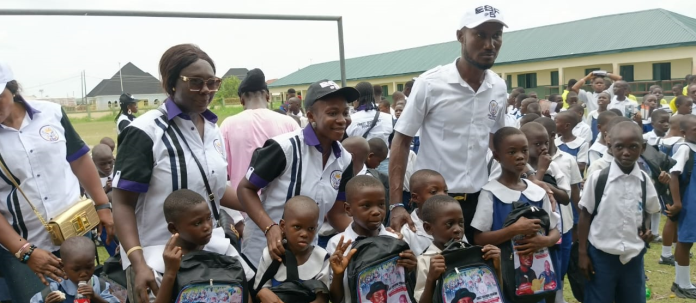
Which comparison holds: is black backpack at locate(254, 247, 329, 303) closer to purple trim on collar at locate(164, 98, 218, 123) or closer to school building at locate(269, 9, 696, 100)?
purple trim on collar at locate(164, 98, 218, 123)

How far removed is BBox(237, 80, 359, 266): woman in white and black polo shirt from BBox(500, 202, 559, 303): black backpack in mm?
967

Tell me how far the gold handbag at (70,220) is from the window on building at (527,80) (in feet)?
99.4

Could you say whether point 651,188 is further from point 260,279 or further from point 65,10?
point 65,10

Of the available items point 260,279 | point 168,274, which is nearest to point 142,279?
point 168,274

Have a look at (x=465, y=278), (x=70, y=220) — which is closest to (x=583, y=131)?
(x=465, y=278)

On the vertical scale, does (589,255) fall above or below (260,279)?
below

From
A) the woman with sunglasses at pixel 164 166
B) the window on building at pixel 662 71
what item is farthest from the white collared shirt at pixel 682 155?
the window on building at pixel 662 71

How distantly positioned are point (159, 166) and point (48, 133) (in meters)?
1.14

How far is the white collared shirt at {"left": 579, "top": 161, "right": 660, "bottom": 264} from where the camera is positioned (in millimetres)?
3811

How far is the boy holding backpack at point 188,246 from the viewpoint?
2.39 m

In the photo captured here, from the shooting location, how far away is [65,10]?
5941 mm

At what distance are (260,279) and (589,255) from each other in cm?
245

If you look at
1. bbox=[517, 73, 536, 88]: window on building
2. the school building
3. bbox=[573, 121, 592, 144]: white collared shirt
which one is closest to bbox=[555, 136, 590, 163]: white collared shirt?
bbox=[573, 121, 592, 144]: white collared shirt

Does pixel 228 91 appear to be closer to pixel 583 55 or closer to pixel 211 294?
pixel 211 294
